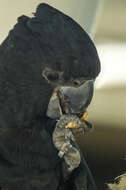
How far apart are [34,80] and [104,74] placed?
1.49ft

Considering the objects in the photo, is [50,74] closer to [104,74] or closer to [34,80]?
[34,80]

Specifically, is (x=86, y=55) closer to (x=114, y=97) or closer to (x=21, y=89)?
(x=21, y=89)

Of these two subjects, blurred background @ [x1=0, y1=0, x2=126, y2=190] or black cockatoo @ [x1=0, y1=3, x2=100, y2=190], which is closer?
black cockatoo @ [x1=0, y1=3, x2=100, y2=190]

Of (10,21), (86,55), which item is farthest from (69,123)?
(10,21)

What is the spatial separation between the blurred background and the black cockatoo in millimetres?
93

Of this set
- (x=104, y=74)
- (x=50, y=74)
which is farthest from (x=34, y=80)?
(x=104, y=74)

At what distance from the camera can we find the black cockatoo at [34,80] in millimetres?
781

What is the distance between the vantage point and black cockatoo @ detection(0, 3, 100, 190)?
78 centimetres

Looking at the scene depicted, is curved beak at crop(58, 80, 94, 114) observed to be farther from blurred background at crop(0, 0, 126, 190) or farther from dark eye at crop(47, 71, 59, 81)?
blurred background at crop(0, 0, 126, 190)

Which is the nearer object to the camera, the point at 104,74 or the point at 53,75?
the point at 53,75

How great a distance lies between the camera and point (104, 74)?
122 cm

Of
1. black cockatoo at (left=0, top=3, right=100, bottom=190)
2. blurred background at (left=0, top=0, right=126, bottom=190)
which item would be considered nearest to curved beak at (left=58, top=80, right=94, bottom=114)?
black cockatoo at (left=0, top=3, right=100, bottom=190)

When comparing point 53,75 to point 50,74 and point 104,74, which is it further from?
point 104,74

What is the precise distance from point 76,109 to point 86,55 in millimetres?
102
